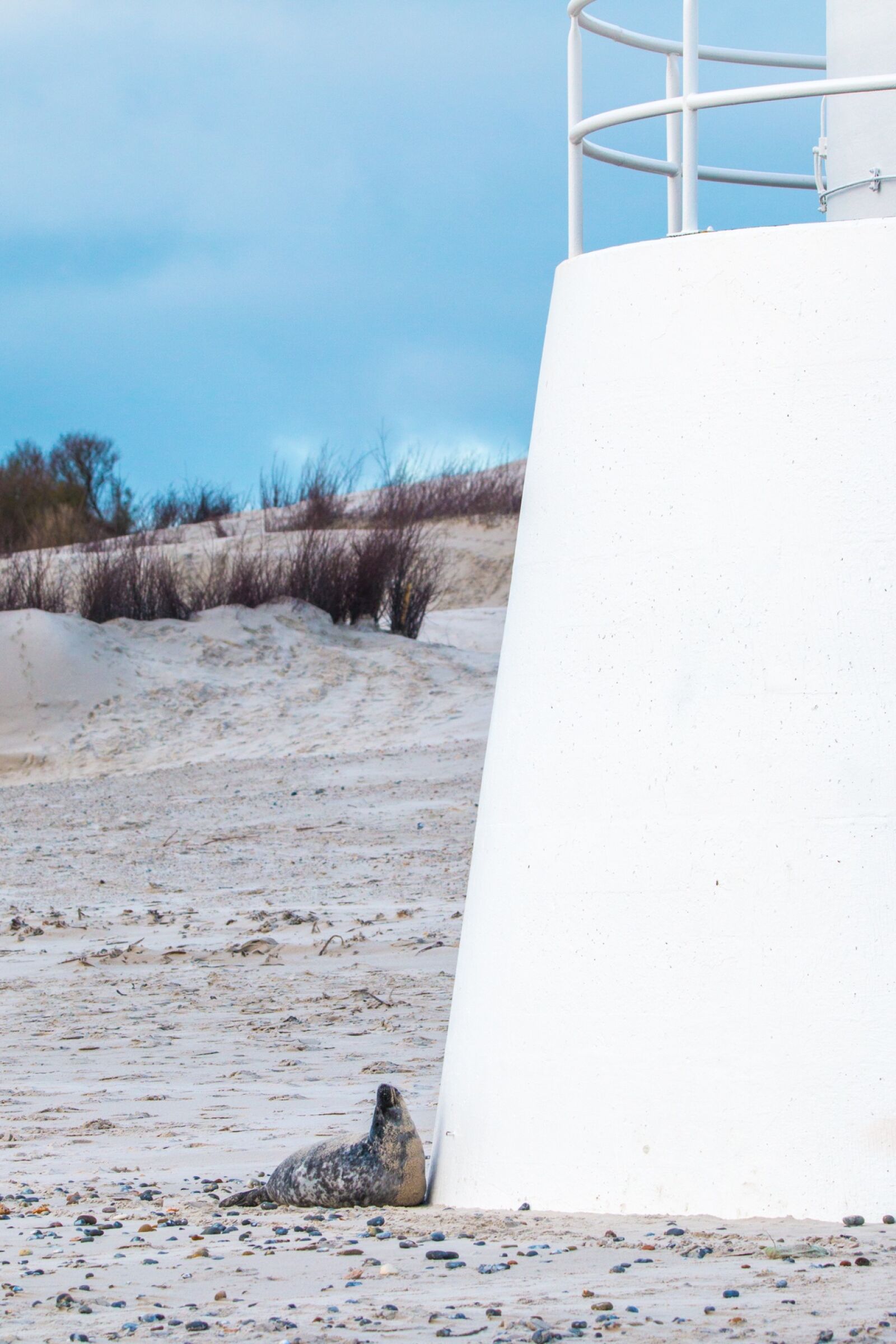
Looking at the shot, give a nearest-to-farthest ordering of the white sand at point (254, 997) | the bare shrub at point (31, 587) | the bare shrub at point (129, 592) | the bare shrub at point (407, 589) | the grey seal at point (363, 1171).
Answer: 1. the white sand at point (254, 997)
2. the grey seal at point (363, 1171)
3. the bare shrub at point (31, 587)
4. the bare shrub at point (129, 592)
5. the bare shrub at point (407, 589)

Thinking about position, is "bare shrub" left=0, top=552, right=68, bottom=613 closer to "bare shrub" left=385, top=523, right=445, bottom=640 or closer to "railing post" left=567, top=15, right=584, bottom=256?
"bare shrub" left=385, top=523, right=445, bottom=640

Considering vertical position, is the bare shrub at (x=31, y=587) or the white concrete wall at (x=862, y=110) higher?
the white concrete wall at (x=862, y=110)

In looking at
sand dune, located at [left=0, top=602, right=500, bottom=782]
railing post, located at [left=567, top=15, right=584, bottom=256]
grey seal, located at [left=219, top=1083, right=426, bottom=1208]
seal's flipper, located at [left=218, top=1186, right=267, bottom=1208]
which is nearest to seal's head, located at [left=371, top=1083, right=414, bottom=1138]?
grey seal, located at [left=219, top=1083, right=426, bottom=1208]

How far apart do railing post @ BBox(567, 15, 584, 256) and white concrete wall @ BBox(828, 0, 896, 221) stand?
72 centimetres

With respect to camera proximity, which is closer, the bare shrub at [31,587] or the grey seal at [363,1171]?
the grey seal at [363,1171]

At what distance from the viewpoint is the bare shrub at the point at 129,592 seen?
20.7 m

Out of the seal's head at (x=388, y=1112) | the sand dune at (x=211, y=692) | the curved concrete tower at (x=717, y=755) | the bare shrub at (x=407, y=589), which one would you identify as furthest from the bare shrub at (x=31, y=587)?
the curved concrete tower at (x=717, y=755)

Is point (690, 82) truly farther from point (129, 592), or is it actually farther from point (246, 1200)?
point (129, 592)

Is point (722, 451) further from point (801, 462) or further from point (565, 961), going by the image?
point (565, 961)

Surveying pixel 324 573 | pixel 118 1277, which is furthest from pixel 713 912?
pixel 324 573

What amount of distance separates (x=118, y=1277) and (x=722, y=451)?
247 centimetres

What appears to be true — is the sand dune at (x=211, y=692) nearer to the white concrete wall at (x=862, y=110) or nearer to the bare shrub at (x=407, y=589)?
the bare shrub at (x=407, y=589)

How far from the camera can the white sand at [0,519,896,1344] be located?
373cm

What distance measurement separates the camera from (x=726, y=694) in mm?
4230
